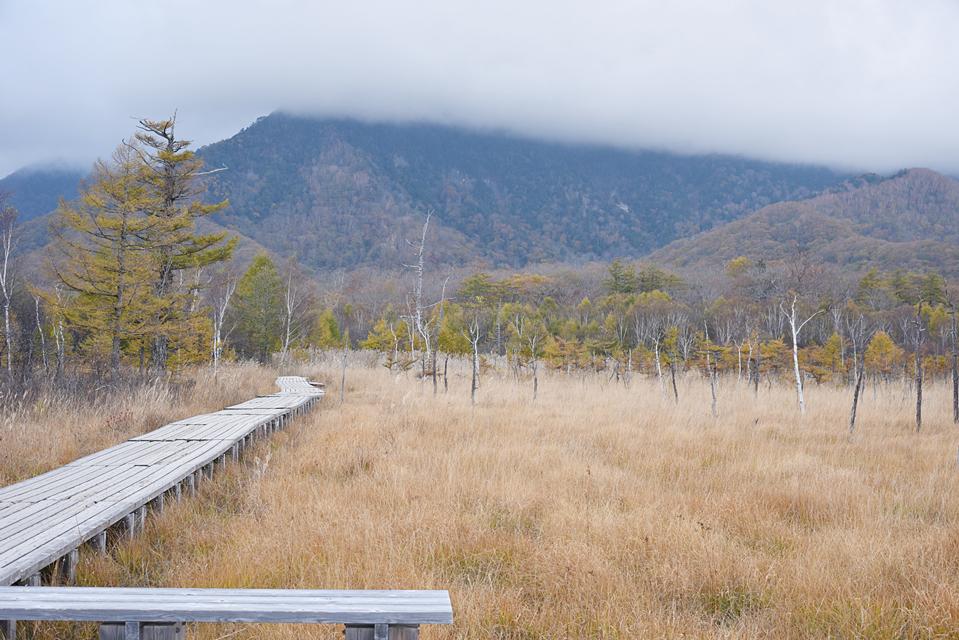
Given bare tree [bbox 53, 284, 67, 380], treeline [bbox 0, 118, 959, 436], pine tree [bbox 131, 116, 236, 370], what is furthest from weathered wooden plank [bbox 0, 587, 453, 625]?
pine tree [bbox 131, 116, 236, 370]

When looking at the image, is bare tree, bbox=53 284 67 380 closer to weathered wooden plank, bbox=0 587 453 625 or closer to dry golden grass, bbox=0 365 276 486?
dry golden grass, bbox=0 365 276 486

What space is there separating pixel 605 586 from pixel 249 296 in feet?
94.7

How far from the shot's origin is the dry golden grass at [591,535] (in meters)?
2.89

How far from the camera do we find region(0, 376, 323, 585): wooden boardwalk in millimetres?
2916

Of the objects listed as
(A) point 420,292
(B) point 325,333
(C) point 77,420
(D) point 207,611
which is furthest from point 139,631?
(B) point 325,333

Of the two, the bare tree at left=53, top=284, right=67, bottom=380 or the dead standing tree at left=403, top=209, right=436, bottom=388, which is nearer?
the bare tree at left=53, top=284, right=67, bottom=380

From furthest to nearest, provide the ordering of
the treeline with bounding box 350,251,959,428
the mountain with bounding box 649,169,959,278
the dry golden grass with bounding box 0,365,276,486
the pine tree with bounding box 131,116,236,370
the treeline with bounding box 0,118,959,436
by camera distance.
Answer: the mountain with bounding box 649,169,959,278
the pine tree with bounding box 131,116,236,370
the treeline with bounding box 350,251,959,428
the treeline with bounding box 0,118,959,436
the dry golden grass with bounding box 0,365,276,486

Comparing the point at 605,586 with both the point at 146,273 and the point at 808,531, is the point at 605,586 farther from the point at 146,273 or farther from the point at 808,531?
the point at 146,273

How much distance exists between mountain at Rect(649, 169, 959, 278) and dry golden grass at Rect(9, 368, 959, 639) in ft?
234

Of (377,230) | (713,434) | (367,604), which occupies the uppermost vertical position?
(377,230)

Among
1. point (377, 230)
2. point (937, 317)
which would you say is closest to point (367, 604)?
point (937, 317)

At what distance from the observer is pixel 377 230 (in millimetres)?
170875

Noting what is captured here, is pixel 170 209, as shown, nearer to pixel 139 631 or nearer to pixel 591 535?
pixel 591 535

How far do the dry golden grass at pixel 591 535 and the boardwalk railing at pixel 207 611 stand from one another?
2.62 ft
